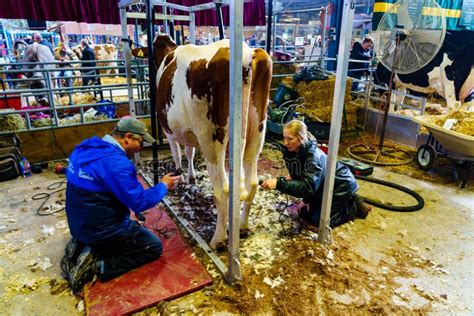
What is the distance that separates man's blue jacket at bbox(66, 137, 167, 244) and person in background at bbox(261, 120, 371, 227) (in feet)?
3.38

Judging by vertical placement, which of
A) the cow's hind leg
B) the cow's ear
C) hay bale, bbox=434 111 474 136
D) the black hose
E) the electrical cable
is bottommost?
the electrical cable

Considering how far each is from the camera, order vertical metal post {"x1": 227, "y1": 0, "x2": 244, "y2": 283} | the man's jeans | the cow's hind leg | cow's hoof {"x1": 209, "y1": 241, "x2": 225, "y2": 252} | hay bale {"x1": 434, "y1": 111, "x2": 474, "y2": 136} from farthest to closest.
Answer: hay bale {"x1": 434, "y1": 111, "x2": 474, "y2": 136} < the cow's hind leg < cow's hoof {"x1": 209, "y1": 241, "x2": 225, "y2": 252} < the man's jeans < vertical metal post {"x1": 227, "y1": 0, "x2": 244, "y2": 283}

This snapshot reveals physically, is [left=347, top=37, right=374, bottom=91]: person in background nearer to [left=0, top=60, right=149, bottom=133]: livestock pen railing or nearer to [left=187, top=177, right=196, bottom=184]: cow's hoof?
[left=0, top=60, right=149, bottom=133]: livestock pen railing

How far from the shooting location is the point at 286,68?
24.3 feet

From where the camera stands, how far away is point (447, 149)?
414 cm

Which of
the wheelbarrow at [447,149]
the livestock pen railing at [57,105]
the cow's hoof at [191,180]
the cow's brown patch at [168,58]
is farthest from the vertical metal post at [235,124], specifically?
the wheelbarrow at [447,149]

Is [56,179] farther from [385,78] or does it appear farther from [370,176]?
[385,78]

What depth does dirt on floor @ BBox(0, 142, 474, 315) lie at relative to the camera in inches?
87.9

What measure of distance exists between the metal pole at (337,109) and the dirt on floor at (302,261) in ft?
0.80

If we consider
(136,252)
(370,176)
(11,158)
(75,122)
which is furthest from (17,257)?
(370,176)

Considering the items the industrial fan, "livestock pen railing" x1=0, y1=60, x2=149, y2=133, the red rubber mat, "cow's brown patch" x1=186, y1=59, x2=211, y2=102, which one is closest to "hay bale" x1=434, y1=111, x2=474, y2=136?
the industrial fan

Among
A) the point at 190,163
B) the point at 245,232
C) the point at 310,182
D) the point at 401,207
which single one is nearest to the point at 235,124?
the point at 310,182

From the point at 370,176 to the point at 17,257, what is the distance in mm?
4070

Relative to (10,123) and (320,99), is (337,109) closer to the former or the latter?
(320,99)
